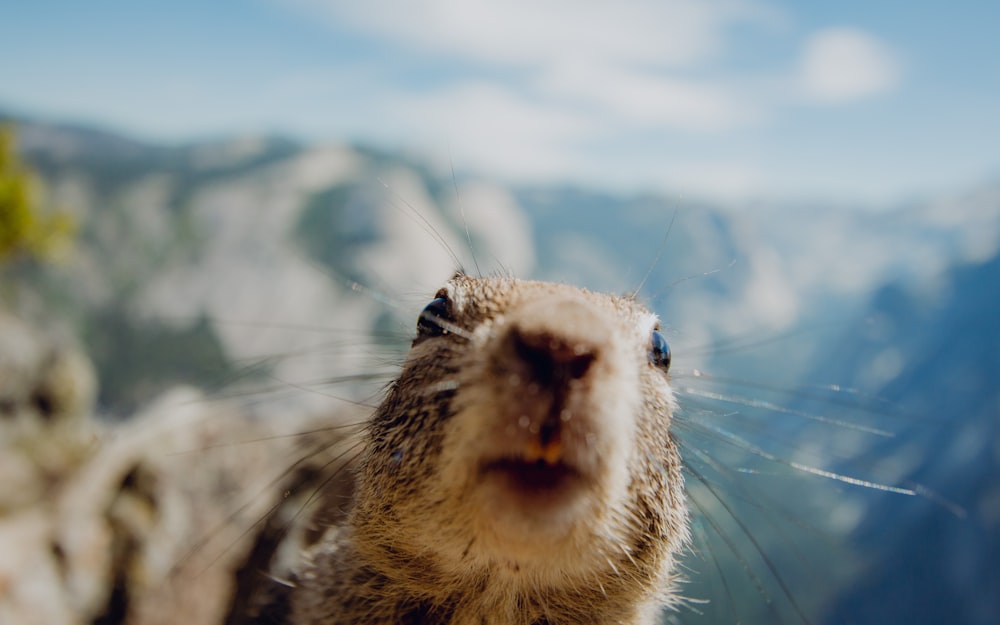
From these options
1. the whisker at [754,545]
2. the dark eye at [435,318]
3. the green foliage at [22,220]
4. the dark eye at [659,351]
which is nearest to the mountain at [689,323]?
the whisker at [754,545]

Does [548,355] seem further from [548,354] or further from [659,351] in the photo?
[659,351]

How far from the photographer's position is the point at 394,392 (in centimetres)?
251

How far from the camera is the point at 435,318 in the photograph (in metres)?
2.30

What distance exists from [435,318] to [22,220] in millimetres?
30827

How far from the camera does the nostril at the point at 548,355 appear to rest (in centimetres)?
169

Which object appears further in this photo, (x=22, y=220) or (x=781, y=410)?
(x=22, y=220)

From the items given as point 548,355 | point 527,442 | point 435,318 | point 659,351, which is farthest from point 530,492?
point 659,351

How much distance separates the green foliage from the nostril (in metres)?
31.0

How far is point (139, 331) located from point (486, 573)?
351ft

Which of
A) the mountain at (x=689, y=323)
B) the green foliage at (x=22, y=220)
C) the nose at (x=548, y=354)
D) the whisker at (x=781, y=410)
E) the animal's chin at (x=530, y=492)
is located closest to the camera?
the nose at (x=548, y=354)

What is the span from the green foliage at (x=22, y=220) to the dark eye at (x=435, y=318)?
98.9 ft

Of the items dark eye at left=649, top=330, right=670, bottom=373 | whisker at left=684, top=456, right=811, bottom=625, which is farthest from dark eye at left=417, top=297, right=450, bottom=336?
whisker at left=684, top=456, right=811, bottom=625

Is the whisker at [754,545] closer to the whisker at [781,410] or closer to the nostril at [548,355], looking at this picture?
the whisker at [781,410]

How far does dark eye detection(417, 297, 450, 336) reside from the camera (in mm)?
2340
